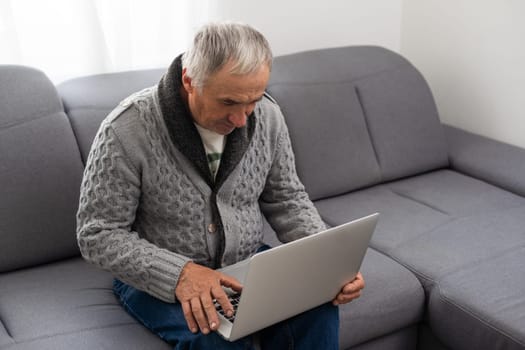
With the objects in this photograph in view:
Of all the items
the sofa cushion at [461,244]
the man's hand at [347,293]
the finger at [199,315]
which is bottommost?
the sofa cushion at [461,244]

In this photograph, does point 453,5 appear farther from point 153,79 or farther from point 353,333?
point 353,333

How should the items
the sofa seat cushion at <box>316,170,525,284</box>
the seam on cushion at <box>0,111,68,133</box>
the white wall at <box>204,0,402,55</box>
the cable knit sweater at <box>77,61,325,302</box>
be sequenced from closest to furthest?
1. the cable knit sweater at <box>77,61,325,302</box>
2. the seam on cushion at <box>0,111,68,133</box>
3. the sofa seat cushion at <box>316,170,525,284</box>
4. the white wall at <box>204,0,402,55</box>

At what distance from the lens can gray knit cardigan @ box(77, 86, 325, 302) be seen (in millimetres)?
1542

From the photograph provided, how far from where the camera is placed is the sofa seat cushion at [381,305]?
1776 millimetres

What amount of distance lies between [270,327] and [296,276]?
0.27 meters

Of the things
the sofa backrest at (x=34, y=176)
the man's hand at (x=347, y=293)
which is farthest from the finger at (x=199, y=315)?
the sofa backrest at (x=34, y=176)

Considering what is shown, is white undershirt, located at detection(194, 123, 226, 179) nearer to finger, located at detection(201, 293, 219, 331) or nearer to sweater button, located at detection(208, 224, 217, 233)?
sweater button, located at detection(208, 224, 217, 233)

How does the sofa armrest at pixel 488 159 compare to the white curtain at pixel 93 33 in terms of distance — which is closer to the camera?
the white curtain at pixel 93 33

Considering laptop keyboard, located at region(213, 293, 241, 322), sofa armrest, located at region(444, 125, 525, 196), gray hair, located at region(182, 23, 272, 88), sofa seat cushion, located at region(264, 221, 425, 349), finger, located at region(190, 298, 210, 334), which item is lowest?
sofa seat cushion, located at region(264, 221, 425, 349)

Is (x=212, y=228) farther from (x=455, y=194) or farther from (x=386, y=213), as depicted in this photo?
(x=455, y=194)

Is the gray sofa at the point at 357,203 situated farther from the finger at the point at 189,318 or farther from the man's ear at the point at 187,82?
the man's ear at the point at 187,82

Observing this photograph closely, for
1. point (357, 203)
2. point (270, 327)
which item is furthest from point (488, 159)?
point (270, 327)

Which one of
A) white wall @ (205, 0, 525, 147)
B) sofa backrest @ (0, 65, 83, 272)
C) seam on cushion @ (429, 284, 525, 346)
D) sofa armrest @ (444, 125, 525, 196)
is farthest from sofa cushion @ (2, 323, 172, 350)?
sofa armrest @ (444, 125, 525, 196)

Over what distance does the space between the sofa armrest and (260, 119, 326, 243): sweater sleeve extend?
951 millimetres
